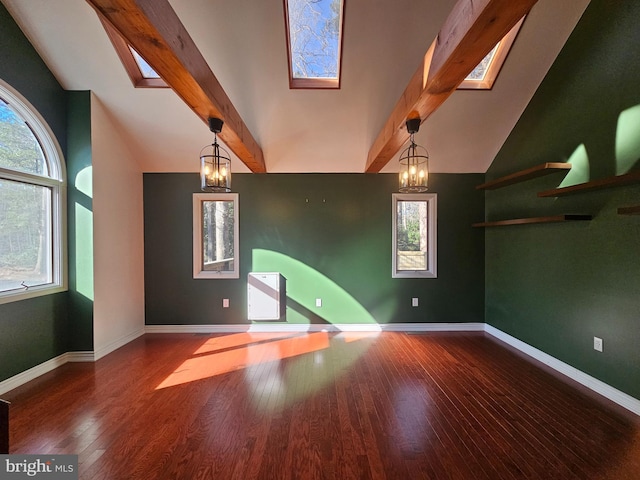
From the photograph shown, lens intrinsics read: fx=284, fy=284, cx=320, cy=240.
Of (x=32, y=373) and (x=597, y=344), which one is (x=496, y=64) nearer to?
(x=597, y=344)

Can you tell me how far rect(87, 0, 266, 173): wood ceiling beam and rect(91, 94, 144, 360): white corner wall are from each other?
1908 millimetres

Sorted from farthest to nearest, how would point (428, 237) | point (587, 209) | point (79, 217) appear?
point (428, 237) < point (79, 217) < point (587, 209)

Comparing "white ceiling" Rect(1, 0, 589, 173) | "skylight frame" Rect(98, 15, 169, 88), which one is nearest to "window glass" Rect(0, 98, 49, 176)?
"white ceiling" Rect(1, 0, 589, 173)

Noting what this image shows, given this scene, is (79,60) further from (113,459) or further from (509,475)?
(509,475)

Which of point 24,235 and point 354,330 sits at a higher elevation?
point 24,235

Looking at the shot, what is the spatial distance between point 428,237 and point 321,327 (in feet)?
7.07

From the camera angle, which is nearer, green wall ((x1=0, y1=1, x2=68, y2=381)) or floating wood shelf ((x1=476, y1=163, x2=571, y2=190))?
green wall ((x1=0, y1=1, x2=68, y2=381))

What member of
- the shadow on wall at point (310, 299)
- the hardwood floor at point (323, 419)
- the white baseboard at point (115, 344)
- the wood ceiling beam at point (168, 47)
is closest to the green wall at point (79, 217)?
the white baseboard at point (115, 344)

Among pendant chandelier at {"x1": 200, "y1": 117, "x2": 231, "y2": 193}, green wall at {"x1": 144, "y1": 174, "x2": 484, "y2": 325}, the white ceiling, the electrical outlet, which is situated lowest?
the electrical outlet

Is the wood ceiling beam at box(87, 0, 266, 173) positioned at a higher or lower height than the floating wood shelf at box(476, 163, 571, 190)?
higher

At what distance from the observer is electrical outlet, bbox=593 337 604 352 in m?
2.56

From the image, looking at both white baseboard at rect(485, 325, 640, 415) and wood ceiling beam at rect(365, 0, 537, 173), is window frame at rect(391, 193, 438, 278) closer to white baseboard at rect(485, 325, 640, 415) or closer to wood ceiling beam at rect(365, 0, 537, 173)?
white baseboard at rect(485, 325, 640, 415)

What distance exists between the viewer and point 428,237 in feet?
14.5

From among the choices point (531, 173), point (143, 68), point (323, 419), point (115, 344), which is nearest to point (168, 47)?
point (143, 68)
